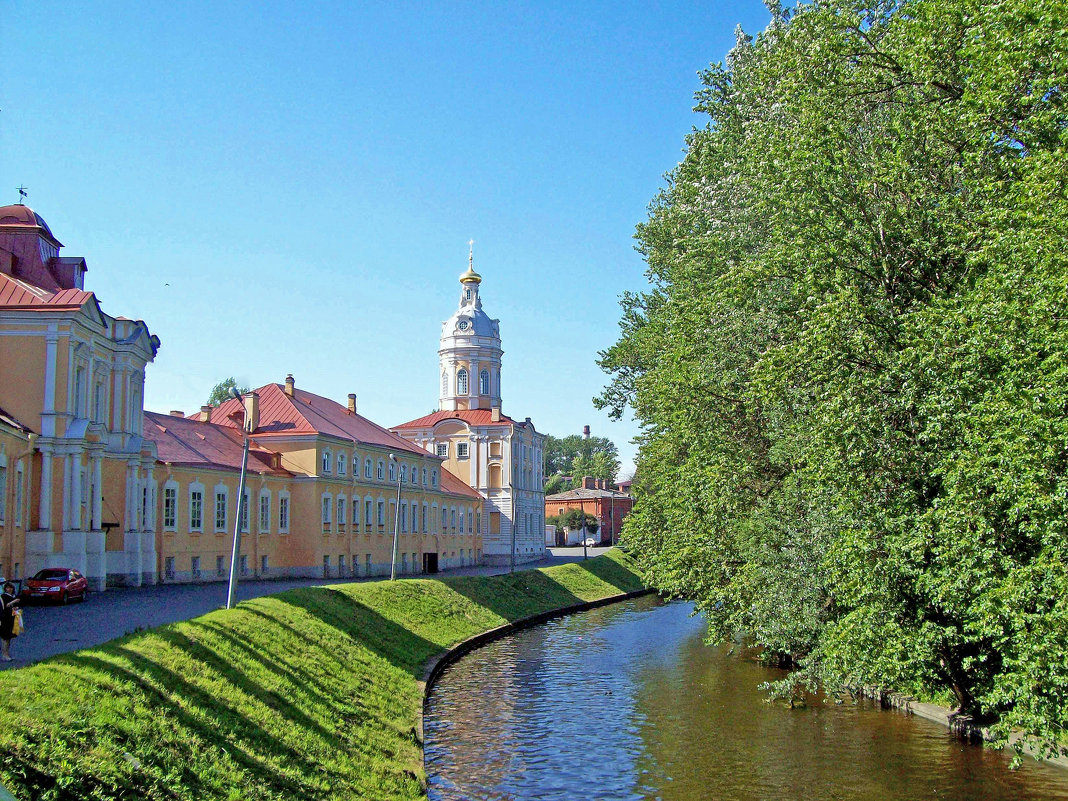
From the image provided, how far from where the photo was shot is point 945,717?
19953 millimetres

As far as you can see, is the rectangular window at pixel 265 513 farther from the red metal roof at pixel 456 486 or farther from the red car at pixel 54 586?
the red metal roof at pixel 456 486

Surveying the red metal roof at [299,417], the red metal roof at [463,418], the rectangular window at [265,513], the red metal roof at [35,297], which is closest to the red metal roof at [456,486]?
the red metal roof at [463,418]

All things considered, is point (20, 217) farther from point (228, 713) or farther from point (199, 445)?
point (228, 713)

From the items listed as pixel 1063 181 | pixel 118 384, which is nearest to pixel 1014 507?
pixel 1063 181

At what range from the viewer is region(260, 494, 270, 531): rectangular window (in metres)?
→ 48.5

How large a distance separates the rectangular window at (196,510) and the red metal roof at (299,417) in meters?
6.75

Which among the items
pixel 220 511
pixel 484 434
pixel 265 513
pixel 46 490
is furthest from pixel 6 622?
pixel 484 434

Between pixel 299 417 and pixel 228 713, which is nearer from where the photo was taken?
pixel 228 713

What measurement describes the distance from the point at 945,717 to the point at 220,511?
34782mm

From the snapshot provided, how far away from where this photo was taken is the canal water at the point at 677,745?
53.2 ft

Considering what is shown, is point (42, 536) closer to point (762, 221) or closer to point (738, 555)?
point (738, 555)

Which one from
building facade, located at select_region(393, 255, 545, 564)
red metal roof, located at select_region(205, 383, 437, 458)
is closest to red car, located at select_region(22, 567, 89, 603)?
red metal roof, located at select_region(205, 383, 437, 458)

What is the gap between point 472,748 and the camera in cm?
1930

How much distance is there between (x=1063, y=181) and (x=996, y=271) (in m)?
1.55
